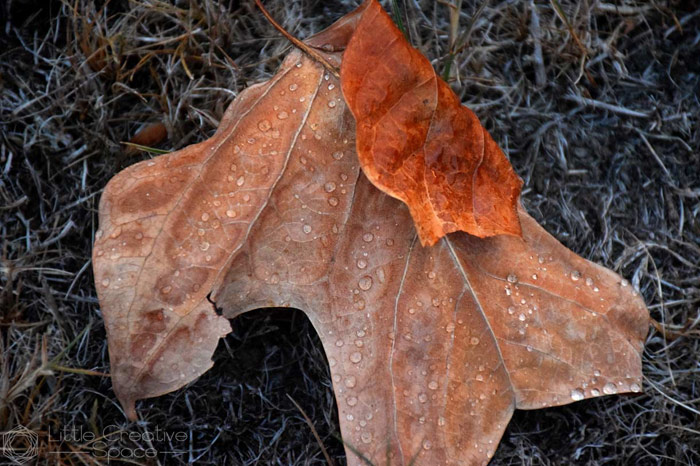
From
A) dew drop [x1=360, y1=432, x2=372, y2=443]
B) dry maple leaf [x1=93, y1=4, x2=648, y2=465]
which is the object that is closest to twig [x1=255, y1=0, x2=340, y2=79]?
dry maple leaf [x1=93, y1=4, x2=648, y2=465]

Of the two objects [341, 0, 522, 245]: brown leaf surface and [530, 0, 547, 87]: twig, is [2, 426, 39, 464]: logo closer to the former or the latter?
[341, 0, 522, 245]: brown leaf surface

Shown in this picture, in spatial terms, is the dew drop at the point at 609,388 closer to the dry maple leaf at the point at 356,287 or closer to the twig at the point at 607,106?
the dry maple leaf at the point at 356,287

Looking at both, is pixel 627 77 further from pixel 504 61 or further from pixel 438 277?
pixel 438 277

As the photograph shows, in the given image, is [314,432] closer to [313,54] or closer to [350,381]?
[350,381]

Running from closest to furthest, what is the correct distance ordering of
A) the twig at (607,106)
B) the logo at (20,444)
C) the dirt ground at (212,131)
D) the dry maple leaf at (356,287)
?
the dry maple leaf at (356,287)
the logo at (20,444)
the dirt ground at (212,131)
the twig at (607,106)

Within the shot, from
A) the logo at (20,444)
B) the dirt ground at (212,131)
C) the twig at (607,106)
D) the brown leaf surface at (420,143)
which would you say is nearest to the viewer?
the brown leaf surface at (420,143)

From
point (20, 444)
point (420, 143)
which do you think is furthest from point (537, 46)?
point (20, 444)

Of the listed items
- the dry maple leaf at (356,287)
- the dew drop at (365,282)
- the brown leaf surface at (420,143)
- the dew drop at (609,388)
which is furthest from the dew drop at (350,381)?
the dew drop at (609,388)
